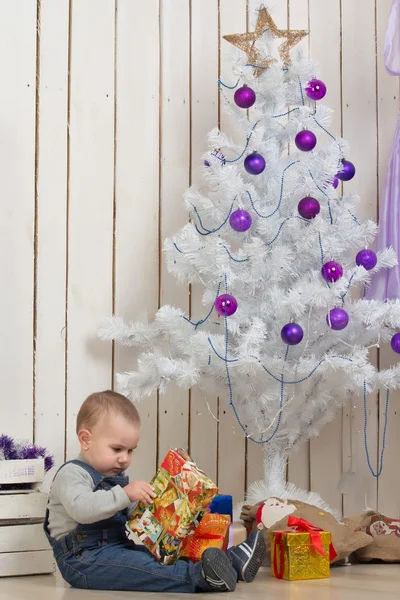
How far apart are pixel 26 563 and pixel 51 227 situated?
1.02m

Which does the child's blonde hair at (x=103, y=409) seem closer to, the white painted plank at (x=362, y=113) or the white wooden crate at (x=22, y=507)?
the white wooden crate at (x=22, y=507)

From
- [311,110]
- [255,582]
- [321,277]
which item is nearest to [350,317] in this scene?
[321,277]

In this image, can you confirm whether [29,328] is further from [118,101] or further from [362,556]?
[362,556]

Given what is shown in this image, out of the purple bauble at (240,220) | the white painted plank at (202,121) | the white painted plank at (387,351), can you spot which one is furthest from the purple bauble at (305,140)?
the white painted plank at (387,351)

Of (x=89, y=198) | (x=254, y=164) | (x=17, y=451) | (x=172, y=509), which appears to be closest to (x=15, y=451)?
(x=17, y=451)

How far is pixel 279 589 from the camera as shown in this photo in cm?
190

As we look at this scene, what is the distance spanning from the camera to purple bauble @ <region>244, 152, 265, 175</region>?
2383 millimetres

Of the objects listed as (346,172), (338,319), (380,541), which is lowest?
(380,541)

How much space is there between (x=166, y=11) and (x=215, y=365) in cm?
125

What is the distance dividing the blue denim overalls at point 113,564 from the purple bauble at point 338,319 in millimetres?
775

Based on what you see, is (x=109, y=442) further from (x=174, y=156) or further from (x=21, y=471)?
(x=174, y=156)

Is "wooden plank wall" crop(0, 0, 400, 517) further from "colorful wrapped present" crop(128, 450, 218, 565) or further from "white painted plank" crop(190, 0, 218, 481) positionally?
"colorful wrapped present" crop(128, 450, 218, 565)

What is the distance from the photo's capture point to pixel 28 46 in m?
2.67

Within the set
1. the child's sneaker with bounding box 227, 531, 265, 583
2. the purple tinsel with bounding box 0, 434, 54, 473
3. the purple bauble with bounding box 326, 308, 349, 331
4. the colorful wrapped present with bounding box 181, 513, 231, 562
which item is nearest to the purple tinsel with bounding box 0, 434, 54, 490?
the purple tinsel with bounding box 0, 434, 54, 473
